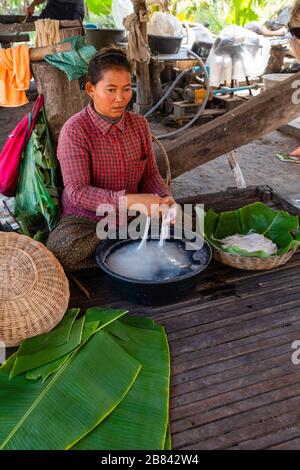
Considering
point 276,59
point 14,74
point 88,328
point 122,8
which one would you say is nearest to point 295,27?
point 14,74

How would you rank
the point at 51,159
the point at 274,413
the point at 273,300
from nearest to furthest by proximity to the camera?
1. the point at 274,413
2. the point at 273,300
3. the point at 51,159

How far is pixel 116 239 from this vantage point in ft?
8.18

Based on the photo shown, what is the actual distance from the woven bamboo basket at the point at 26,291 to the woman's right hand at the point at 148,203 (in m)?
0.48

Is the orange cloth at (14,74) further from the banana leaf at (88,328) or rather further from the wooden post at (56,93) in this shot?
the banana leaf at (88,328)

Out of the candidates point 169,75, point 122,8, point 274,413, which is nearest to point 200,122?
point 169,75

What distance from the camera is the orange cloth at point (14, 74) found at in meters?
2.55

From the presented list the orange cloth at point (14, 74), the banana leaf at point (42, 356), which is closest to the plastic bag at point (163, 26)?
the orange cloth at point (14, 74)

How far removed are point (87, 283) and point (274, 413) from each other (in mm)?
1214

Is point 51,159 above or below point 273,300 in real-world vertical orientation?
above

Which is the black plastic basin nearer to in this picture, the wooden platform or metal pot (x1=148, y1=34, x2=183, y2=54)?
the wooden platform

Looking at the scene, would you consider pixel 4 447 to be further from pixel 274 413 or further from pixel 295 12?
pixel 295 12

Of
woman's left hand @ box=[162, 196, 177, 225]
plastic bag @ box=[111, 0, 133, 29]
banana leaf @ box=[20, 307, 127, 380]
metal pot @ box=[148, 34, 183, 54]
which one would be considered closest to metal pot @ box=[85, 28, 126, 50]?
metal pot @ box=[148, 34, 183, 54]

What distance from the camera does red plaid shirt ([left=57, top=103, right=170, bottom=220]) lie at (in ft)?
7.86

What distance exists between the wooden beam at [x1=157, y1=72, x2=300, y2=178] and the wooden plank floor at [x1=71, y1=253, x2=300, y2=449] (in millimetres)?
848
